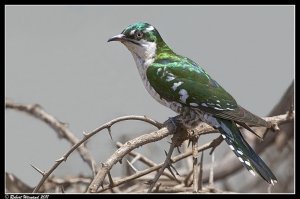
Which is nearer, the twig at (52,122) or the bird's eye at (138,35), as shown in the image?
the bird's eye at (138,35)

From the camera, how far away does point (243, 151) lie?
4184 mm

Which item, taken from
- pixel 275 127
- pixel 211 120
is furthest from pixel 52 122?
pixel 275 127

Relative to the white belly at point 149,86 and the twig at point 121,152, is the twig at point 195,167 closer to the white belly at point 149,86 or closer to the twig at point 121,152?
the twig at point 121,152

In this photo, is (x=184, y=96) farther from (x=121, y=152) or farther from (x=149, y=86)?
(x=121, y=152)

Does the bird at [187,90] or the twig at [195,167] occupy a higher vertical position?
the bird at [187,90]

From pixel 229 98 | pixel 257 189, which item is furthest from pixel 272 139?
pixel 229 98

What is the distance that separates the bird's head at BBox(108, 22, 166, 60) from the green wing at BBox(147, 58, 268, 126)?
11 cm

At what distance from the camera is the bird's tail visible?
13.1 feet

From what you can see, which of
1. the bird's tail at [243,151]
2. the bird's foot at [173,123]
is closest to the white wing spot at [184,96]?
the bird's foot at [173,123]

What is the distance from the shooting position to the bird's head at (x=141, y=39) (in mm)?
4520

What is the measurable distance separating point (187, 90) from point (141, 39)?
51 cm

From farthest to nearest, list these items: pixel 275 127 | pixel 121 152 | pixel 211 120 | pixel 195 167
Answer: pixel 275 127 < pixel 211 120 < pixel 195 167 < pixel 121 152

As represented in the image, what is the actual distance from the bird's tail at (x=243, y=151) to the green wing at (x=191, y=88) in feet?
0.25

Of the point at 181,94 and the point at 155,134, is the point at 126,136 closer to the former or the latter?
the point at 181,94
